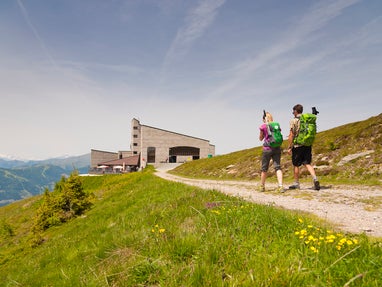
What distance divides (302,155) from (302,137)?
0.89 m

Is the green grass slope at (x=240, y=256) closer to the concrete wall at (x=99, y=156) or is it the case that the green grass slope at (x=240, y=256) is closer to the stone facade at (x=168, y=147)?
the stone facade at (x=168, y=147)

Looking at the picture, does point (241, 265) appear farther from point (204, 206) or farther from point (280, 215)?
point (204, 206)

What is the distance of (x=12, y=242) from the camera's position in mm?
18469

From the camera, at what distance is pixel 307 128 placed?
10.1 meters

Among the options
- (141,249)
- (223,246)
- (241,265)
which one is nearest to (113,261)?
(141,249)

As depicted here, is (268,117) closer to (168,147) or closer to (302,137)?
(302,137)

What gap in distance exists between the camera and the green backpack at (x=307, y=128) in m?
10.0

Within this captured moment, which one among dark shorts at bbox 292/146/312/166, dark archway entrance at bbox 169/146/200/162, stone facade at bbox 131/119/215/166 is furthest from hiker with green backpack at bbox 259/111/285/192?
dark archway entrance at bbox 169/146/200/162

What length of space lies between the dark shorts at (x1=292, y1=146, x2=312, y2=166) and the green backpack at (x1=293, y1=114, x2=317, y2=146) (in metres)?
0.34

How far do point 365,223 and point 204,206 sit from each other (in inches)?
138

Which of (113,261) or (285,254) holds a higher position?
(285,254)

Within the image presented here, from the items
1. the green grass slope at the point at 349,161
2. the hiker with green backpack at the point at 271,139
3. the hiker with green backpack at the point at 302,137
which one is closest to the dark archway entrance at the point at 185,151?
the green grass slope at the point at 349,161

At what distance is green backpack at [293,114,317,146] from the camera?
33.0ft

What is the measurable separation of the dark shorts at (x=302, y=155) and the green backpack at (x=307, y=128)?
1.11 feet
